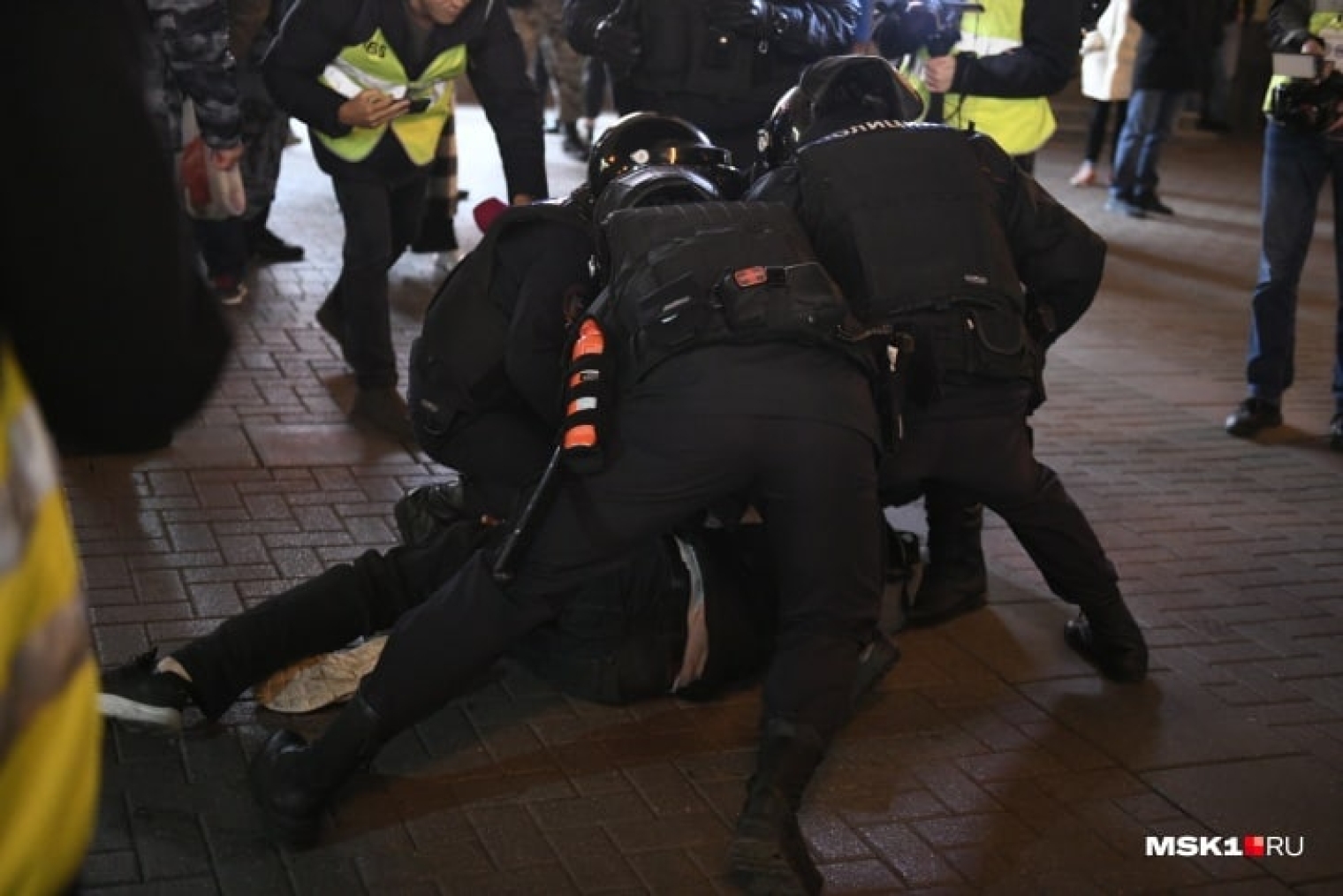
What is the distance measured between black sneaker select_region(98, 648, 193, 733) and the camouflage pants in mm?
9702

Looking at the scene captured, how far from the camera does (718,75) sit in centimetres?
608

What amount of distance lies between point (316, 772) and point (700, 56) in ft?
11.2

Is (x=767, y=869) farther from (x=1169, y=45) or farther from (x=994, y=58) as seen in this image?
(x=1169, y=45)

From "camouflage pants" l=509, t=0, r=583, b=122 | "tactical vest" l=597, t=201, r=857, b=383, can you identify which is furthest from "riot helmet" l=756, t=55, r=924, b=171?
"camouflage pants" l=509, t=0, r=583, b=122

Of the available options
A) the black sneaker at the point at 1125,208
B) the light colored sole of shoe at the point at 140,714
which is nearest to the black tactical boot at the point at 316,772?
the light colored sole of shoe at the point at 140,714

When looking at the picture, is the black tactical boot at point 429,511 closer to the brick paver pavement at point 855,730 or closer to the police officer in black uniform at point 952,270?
the brick paver pavement at point 855,730

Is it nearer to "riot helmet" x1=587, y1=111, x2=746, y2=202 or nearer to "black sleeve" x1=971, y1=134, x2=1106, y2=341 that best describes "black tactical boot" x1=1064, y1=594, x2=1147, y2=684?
"black sleeve" x1=971, y1=134, x2=1106, y2=341

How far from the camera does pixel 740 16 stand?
19.7ft

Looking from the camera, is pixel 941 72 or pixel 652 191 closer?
pixel 652 191

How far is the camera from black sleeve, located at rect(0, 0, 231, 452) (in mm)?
1571

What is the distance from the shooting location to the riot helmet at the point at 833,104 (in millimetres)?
4410

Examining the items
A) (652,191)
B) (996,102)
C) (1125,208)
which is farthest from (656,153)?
(1125,208)

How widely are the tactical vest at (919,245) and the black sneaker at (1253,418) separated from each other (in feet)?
10.5

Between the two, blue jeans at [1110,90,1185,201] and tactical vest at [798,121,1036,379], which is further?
blue jeans at [1110,90,1185,201]
